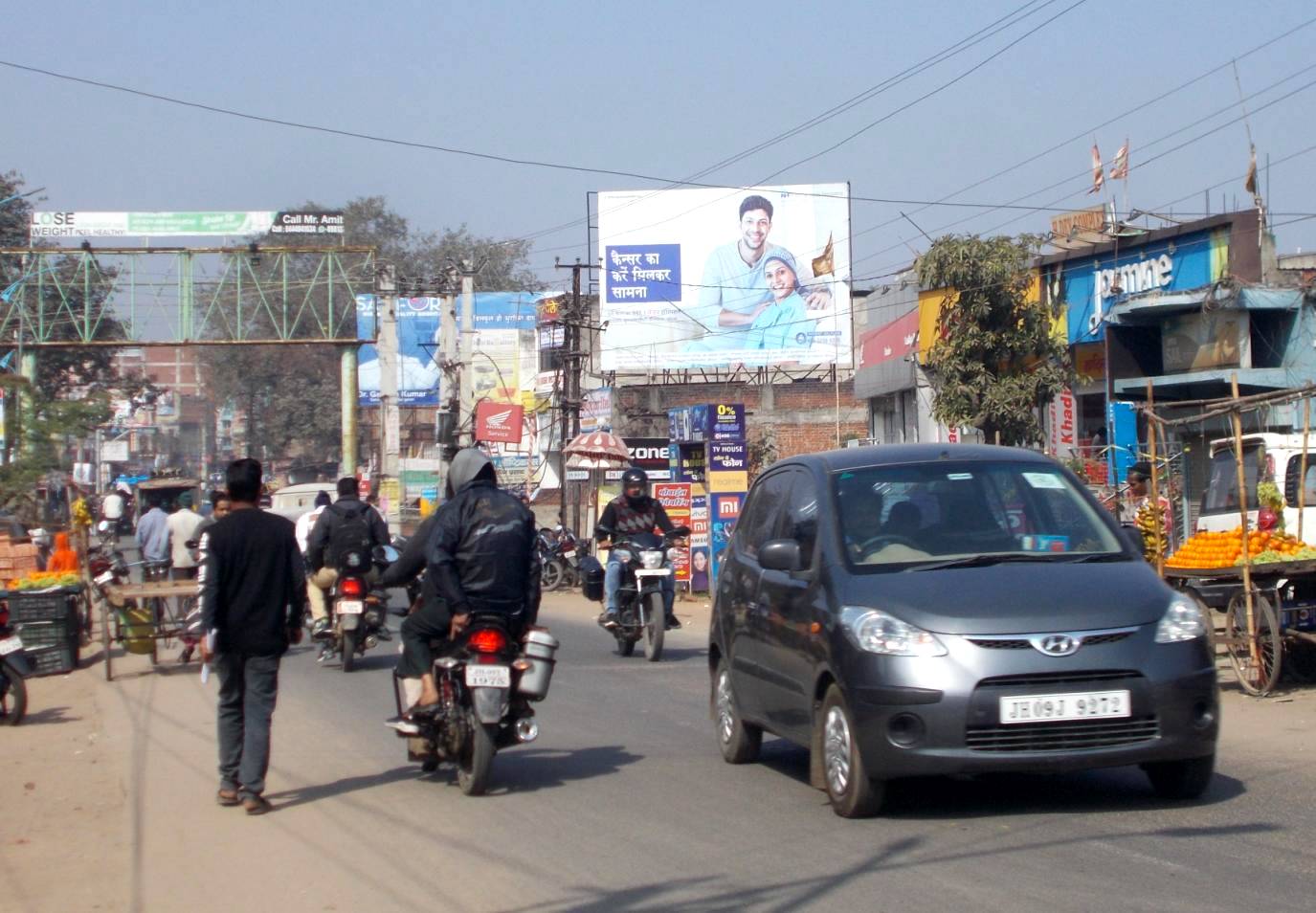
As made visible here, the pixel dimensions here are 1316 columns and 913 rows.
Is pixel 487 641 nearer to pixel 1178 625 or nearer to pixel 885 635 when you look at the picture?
pixel 885 635

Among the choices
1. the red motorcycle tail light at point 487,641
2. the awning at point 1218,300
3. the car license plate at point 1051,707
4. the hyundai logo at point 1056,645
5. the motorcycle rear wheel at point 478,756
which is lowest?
the motorcycle rear wheel at point 478,756

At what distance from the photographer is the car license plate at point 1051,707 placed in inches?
245

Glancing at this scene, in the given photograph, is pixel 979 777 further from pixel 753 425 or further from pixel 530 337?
pixel 530 337

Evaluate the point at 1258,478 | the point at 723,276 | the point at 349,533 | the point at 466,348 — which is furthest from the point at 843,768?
the point at 723,276

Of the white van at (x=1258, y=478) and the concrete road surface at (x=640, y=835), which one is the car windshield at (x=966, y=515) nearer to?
the concrete road surface at (x=640, y=835)

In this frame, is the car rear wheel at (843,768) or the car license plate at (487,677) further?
the car license plate at (487,677)

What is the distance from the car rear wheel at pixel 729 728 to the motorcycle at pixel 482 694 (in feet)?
3.90

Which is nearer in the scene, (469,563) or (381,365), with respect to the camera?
(469,563)

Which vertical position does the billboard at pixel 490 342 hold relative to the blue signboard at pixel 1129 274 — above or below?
above

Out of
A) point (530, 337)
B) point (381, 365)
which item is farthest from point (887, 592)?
point (530, 337)

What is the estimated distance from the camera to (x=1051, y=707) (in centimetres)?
622

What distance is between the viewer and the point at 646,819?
7172 mm

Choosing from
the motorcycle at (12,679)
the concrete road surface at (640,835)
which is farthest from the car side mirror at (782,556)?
A: the motorcycle at (12,679)

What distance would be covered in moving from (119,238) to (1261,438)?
1480 inches
